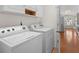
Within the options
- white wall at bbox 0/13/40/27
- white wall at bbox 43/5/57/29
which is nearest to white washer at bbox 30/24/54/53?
white wall at bbox 0/13/40/27

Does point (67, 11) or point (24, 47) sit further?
point (67, 11)

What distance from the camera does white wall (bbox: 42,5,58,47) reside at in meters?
4.46

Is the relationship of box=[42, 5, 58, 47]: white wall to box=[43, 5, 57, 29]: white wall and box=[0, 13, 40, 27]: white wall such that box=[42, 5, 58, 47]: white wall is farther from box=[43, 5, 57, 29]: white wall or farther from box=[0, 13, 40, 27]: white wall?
box=[0, 13, 40, 27]: white wall

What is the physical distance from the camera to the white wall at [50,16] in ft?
14.6

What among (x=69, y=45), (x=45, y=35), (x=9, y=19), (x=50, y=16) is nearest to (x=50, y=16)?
(x=50, y=16)

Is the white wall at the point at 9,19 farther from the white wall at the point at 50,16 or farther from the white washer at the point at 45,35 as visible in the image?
the white wall at the point at 50,16

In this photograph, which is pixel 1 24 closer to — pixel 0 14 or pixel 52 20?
pixel 0 14

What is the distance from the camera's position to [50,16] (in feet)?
14.7

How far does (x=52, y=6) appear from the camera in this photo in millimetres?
4473

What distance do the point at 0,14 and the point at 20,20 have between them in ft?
2.76

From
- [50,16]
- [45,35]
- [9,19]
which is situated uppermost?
[50,16]

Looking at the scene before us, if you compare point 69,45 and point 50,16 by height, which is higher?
point 50,16

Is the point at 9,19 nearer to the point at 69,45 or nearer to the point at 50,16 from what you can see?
the point at 69,45
